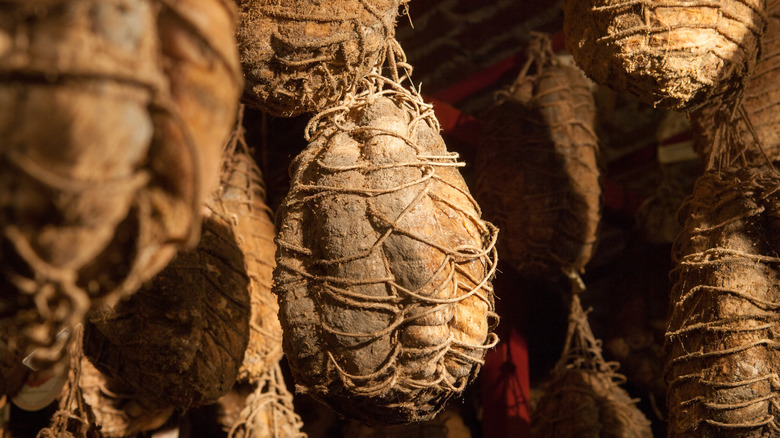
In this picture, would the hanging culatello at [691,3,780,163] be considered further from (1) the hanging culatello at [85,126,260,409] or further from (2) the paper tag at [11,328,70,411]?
(2) the paper tag at [11,328,70,411]

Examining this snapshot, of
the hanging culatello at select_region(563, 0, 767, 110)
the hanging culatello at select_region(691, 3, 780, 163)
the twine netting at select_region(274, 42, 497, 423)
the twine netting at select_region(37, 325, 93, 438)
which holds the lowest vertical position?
the twine netting at select_region(37, 325, 93, 438)

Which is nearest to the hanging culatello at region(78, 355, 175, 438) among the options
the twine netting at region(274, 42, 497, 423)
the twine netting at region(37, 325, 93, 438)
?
the twine netting at region(37, 325, 93, 438)

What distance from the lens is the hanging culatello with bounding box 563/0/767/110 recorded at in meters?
1.14

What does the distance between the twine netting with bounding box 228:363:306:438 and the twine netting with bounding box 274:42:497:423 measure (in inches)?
24.4

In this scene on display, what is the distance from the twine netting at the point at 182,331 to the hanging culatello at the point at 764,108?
3.40 feet

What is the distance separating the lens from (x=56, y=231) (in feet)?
1.61

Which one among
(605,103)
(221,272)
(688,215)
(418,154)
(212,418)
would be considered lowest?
(212,418)

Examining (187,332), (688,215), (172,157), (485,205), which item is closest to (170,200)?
(172,157)

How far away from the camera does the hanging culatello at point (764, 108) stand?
151 centimetres

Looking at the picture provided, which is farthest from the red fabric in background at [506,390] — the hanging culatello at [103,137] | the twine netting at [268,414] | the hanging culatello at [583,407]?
the hanging culatello at [103,137]

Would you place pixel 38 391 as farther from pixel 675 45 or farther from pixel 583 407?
pixel 675 45

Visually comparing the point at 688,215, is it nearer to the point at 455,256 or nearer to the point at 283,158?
the point at 455,256

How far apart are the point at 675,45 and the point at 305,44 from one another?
594 millimetres

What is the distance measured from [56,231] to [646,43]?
966 millimetres
